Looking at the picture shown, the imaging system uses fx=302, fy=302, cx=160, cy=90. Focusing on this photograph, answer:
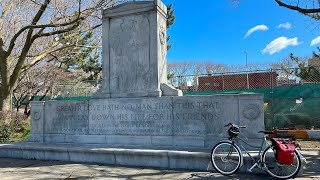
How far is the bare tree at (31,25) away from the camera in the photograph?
16.1 m

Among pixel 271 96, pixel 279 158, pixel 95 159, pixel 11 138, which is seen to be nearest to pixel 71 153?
pixel 95 159

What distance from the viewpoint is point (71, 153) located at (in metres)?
8.16

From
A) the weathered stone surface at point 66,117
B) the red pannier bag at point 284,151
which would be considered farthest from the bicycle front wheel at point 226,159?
the weathered stone surface at point 66,117

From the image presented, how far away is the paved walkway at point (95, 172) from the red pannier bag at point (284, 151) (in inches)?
22.4

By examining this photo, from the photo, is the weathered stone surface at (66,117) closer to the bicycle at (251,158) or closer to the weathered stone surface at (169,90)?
the weathered stone surface at (169,90)

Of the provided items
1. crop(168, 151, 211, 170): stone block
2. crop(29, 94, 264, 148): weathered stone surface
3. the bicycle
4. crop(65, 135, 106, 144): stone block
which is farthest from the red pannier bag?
crop(65, 135, 106, 144): stone block

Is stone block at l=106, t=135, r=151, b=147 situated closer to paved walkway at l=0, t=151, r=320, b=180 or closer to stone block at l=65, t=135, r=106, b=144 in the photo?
stone block at l=65, t=135, r=106, b=144

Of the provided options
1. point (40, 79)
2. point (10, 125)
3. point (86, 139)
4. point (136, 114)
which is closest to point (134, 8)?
point (136, 114)

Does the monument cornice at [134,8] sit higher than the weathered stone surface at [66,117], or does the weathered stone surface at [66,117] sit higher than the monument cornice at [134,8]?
the monument cornice at [134,8]

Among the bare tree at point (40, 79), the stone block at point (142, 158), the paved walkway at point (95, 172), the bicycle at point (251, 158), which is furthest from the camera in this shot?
the bare tree at point (40, 79)

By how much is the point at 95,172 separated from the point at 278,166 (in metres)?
3.94

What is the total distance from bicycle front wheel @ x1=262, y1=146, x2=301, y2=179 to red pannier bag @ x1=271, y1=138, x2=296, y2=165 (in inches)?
5.4

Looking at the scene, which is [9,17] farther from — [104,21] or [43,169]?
[43,169]

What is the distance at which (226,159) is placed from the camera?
21.0 ft
